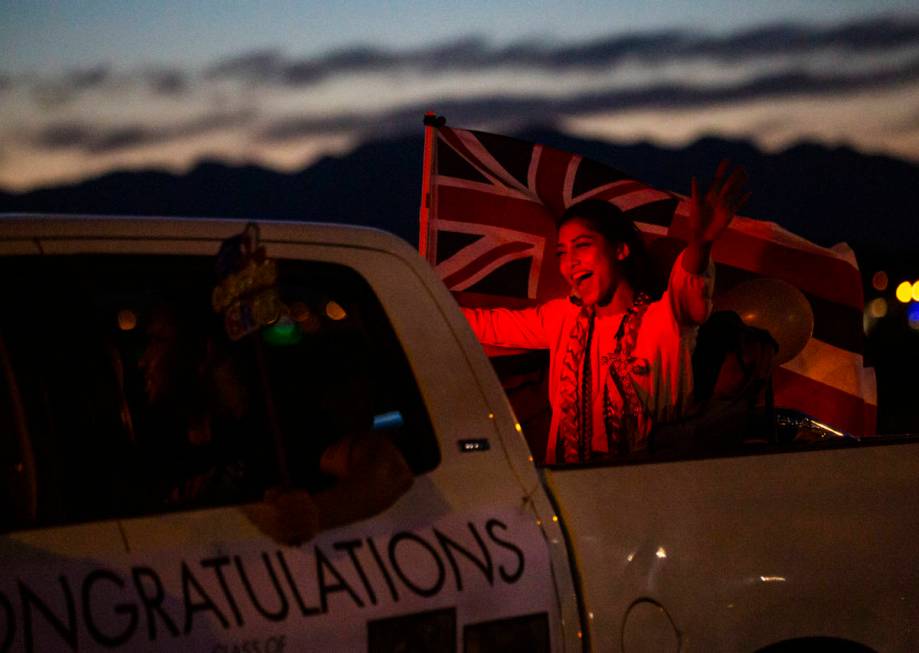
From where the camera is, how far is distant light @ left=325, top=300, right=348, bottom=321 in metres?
3.17

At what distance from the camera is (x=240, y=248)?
2512mm

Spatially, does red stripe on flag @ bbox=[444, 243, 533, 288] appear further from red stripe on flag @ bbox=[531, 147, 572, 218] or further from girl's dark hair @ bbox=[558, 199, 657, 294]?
girl's dark hair @ bbox=[558, 199, 657, 294]

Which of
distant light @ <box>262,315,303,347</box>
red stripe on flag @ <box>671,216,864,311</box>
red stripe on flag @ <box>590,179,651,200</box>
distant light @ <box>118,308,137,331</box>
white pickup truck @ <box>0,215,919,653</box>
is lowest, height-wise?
white pickup truck @ <box>0,215,919,653</box>

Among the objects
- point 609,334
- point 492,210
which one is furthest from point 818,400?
point 492,210

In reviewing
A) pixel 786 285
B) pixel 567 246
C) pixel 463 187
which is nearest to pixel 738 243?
pixel 786 285

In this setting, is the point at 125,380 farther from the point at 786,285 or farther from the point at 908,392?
the point at 908,392

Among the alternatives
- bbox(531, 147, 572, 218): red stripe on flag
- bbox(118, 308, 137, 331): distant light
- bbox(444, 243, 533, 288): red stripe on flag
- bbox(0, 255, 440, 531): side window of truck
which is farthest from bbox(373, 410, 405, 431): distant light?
bbox(531, 147, 572, 218): red stripe on flag

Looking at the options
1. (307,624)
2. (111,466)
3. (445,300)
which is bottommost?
(307,624)

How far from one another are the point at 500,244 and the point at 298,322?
2.08 metres

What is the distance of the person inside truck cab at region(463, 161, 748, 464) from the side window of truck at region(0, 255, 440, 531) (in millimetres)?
1655

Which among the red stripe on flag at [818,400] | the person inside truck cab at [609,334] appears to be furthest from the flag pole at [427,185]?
the red stripe on flag at [818,400]

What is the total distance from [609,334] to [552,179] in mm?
823

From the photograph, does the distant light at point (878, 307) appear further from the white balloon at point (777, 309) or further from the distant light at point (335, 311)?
the distant light at point (335, 311)

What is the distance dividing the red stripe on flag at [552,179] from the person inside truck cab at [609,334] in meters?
0.20
